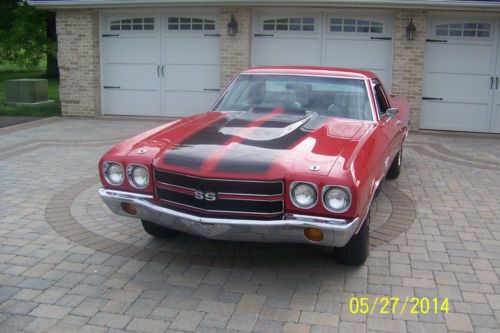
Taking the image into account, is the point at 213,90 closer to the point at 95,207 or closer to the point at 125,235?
the point at 95,207

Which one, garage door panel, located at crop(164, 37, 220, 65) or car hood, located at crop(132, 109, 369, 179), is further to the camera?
garage door panel, located at crop(164, 37, 220, 65)

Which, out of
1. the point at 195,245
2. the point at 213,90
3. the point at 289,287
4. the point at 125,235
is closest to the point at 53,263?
the point at 125,235

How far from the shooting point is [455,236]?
5.19 m

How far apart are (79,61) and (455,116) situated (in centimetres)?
854

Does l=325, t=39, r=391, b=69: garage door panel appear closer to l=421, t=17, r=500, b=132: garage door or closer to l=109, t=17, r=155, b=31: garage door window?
l=421, t=17, r=500, b=132: garage door

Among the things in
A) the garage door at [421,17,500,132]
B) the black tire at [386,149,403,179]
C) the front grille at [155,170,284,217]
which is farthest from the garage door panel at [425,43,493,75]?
the front grille at [155,170,284,217]

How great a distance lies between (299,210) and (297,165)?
0.32m

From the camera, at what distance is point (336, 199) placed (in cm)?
370

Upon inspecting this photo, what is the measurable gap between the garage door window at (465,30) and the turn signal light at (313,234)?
884 centimetres

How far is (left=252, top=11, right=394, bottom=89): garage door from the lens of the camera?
449 inches

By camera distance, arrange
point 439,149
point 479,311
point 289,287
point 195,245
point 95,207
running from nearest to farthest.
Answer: point 479,311
point 289,287
point 195,245
point 95,207
point 439,149

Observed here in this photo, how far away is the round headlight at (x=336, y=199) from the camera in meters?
3.67

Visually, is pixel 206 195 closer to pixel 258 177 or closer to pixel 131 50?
pixel 258 177

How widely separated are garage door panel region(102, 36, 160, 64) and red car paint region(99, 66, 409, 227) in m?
7.68
